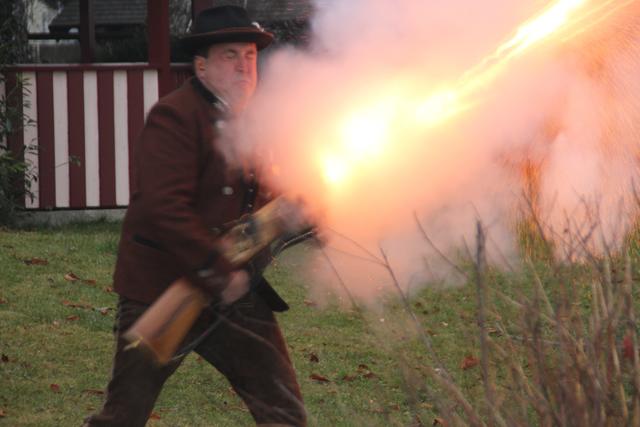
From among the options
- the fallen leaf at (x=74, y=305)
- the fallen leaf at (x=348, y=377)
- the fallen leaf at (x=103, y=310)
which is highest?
the fallen leaf at (x=74, y=305)

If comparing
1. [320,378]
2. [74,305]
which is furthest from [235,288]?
[74,305]

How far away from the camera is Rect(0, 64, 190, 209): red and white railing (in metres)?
12.7

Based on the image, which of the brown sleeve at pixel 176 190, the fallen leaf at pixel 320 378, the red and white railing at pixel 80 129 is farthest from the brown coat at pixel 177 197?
the red and white railing at pixel 80 129

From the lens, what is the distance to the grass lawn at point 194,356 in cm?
→ 668

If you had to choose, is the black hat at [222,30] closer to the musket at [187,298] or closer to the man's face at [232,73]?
the man's face at [232,73]

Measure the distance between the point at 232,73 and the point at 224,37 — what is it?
5.6 inches

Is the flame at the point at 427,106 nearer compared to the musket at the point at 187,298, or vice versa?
the musket at the point at 187,298

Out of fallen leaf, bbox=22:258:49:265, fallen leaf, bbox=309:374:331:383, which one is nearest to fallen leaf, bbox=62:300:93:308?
fallen leaf, bbox=22:258:49:265

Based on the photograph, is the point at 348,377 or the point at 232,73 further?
the point at 348,377

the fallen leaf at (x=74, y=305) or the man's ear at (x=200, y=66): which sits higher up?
the man's ear at (x=200, y=66)

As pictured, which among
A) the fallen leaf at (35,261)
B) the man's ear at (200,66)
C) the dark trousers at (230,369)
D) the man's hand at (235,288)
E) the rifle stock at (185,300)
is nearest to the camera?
the rifle stock at (185,300)

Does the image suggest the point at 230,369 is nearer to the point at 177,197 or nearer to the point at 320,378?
the point at 177,197

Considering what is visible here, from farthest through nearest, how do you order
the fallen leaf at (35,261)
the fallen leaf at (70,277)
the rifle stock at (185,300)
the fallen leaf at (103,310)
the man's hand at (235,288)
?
1. the fallen leaf at (35,261)
2. the fallen leaf at (70,277)
3. the fallen leaf at (103,310)
4. the man's hand at (235,288)
5. the rifle stock at (185,300)

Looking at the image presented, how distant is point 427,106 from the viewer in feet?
16.7
